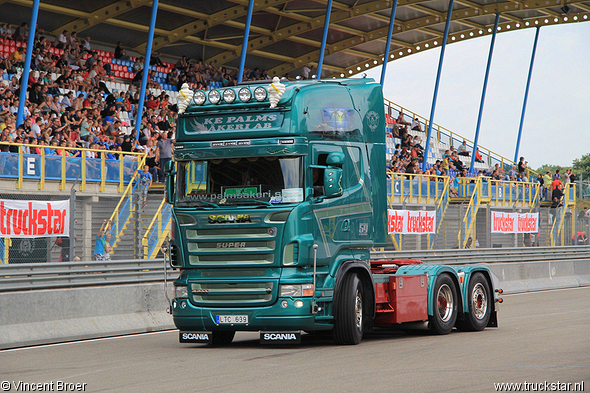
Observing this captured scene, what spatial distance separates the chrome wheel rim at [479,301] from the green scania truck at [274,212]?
2.54 metres

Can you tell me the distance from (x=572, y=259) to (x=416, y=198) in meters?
5.49

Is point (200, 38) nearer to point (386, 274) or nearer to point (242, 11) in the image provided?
point (242, 11)

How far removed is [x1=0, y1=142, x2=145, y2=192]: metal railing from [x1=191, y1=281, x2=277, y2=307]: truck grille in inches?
297

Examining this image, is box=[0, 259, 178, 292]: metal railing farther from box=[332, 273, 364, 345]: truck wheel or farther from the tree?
the tree

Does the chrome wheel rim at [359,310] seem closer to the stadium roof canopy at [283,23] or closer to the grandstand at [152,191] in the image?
the grandstand at [152,191]

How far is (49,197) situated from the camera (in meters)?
17.5

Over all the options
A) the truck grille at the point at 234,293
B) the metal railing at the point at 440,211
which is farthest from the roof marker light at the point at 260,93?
the metal railing at the point at 440,211

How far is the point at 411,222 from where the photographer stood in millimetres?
22641

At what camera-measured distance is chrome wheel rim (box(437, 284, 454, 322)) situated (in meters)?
13.3

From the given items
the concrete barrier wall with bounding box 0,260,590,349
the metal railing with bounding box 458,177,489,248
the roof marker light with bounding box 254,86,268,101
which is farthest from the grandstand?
the roof marker light with bounding box 254,86,268,101

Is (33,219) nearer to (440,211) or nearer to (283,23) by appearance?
(440,211)

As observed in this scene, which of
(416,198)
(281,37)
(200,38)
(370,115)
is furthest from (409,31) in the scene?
(370,115)

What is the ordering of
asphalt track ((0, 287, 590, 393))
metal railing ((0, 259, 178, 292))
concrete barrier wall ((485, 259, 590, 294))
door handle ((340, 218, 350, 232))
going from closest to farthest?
1. asphalt track ((0, 287, 590, 393))
2. door handle ((340, 218, 350, 232))
3. metal railing ((0, 259, 178, 292))
4. concrete barrier wall ((485, 259, 590, 294))

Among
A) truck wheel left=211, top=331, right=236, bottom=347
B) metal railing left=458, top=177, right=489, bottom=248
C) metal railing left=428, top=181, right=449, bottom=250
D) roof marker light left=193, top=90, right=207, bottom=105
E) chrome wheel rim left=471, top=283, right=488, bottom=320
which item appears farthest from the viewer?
metal railing left=458, top=177, right=489, bottom=248
